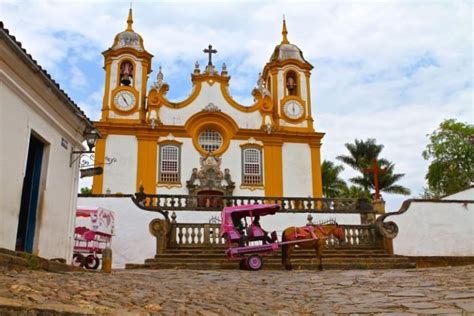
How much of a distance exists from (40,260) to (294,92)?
22379 millimetres

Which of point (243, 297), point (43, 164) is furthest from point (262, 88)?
point (243, 297)

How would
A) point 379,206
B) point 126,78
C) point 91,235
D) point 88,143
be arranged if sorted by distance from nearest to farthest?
point 88,143 < point 91,235 < point 379,206 < point 126,78

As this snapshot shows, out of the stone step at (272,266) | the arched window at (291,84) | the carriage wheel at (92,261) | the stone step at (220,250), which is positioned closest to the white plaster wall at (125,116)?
the arched window at (291,84)

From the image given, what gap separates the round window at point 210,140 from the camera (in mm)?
25688

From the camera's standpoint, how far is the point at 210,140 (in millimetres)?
25922

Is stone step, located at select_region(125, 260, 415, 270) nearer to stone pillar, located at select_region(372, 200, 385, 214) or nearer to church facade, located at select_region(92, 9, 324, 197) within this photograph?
stone pillar, located at select_region(372, 200, 385, 214)

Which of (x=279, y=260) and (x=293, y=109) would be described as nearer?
(x=279, y=260)

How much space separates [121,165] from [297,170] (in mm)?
8585

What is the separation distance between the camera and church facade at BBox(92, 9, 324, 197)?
24.3m

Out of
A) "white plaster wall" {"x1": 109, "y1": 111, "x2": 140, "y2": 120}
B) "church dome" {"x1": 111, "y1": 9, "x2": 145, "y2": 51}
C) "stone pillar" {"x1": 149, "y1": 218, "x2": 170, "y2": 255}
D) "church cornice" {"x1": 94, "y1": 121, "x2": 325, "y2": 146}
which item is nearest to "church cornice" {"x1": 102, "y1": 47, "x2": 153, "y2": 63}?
"church dome" {"x1": 111, "y1": 9, "x2": 145, "y2": 51}

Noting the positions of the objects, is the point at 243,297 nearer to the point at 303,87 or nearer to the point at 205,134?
the point at 205,134

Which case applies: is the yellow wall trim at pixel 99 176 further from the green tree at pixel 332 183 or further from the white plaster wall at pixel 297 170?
the green tree at pixel 332 183

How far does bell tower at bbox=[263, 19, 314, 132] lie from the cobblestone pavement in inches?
768

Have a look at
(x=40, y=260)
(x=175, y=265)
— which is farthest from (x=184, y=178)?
(x=40, y=260)
